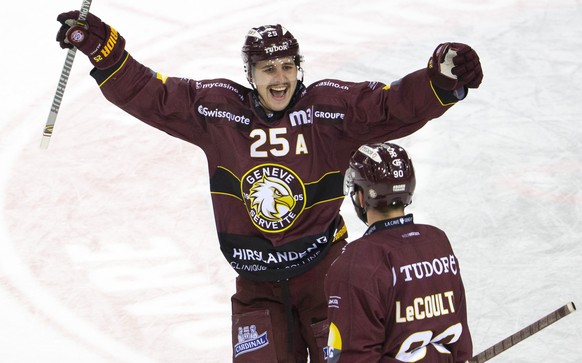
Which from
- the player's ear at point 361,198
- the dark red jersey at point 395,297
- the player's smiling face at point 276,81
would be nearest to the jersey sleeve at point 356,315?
the dark red jersey at point 395,297

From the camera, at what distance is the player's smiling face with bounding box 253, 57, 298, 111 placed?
449cm

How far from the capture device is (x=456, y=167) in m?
7.31

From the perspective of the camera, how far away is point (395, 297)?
11.7 ft

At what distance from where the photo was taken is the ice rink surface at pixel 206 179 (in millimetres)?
6023

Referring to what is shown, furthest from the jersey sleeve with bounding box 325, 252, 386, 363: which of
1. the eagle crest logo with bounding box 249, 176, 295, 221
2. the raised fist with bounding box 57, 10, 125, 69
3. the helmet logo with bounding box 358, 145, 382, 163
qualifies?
the raised fist with bounding box 57, 10, 125, 69

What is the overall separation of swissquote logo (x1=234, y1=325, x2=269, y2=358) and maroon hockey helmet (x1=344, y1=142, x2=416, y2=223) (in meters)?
0.95

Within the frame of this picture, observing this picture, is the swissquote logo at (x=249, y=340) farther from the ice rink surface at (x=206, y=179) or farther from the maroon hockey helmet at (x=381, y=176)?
the ice rink surface at (x=206, y=179)

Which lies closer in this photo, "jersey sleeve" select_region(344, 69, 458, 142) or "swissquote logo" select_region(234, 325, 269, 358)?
"jersey sleeve" select_region(344, 69, 458, 142)

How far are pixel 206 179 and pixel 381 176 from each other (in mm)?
3745

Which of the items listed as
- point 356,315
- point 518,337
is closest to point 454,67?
point 518,337

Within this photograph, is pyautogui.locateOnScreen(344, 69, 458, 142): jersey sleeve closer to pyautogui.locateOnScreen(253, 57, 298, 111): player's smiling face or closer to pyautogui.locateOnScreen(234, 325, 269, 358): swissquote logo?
pyautogui.locateOnScreen(253, 57, 298, 111): player's smiling face

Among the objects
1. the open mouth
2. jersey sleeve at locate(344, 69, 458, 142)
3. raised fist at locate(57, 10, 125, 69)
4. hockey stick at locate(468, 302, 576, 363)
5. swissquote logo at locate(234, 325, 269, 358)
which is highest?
raised fist at locate(57, 10, 125, 69)

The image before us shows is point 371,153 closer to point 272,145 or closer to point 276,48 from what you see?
point 272,145

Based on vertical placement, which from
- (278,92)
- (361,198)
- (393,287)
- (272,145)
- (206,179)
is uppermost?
(206,179)
